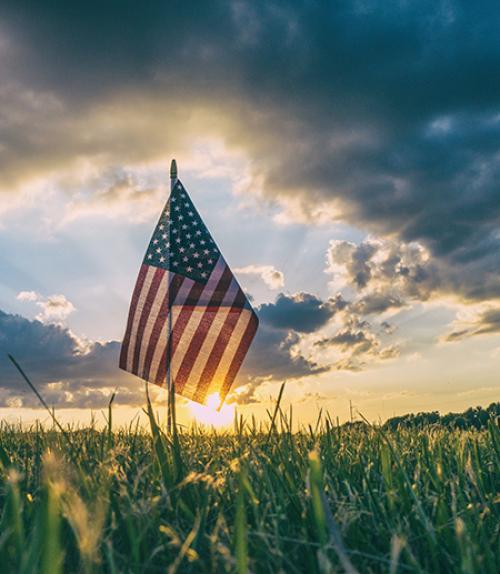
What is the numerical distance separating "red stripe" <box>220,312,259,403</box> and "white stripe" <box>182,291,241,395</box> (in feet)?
1.65

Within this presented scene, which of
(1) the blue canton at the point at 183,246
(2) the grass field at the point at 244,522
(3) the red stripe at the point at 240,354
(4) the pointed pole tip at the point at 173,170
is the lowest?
(2) the grass field at the point at 244,522

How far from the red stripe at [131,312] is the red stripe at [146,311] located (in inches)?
7.3

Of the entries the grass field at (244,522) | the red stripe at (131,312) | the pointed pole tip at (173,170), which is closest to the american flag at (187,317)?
the red stripe at (131,312)

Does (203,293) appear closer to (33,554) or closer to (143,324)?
(143,324)

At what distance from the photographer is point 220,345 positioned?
1167 centimetres

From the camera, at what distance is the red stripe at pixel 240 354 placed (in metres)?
11.6

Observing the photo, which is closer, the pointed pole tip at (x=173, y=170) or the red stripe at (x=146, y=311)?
the red stripe at (x=146, y=311)

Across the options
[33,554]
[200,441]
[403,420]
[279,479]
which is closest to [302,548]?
[279,479]

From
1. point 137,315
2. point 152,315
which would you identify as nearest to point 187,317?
point 152,315

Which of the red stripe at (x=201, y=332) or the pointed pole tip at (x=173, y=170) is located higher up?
the pointed pole tip at (x=173, y=170)

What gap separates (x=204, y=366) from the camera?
11508 millimetres

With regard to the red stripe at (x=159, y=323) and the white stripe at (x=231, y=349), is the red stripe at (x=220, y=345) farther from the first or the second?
the red stripe at (x=159, y=323)

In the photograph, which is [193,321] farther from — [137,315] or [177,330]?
[137,315]

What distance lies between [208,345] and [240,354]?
65cm
